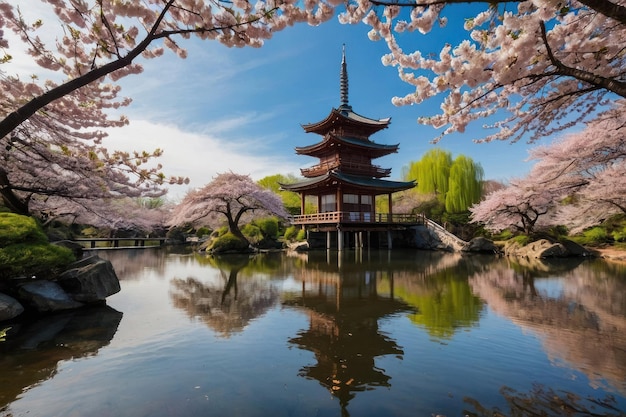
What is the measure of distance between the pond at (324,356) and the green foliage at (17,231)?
6.65ft

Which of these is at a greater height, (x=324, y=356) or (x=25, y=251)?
(x=25, y=251)

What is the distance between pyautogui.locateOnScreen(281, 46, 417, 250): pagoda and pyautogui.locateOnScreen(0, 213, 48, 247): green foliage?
57.5 ft

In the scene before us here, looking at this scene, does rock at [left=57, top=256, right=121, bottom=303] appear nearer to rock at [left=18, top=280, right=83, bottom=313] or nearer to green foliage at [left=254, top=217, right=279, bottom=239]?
rock at [left=18, top=280, right=83, bottom=313]

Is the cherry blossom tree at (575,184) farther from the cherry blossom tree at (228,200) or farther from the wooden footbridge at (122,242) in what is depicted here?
the wooden footbridge at (122,242)

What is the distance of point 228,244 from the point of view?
2200 centimetres

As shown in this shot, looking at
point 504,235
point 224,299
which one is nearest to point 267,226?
point 504,235

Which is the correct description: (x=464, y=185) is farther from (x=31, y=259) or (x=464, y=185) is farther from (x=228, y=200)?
(x=31, y=259)

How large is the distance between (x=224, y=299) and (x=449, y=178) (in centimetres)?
2846

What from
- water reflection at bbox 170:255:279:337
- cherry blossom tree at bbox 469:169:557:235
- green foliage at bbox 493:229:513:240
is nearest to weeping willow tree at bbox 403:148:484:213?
green foliage at bbox 493:229:513:240

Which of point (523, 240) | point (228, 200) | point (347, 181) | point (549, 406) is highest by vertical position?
point (347, 181)

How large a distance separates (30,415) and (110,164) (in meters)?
4.37

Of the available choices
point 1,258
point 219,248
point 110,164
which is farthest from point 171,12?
point 219,248

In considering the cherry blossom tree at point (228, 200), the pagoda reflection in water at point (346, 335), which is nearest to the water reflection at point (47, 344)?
the pagoda reflection in water at point (346, 335)

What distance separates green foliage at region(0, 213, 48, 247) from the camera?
21.8ft
